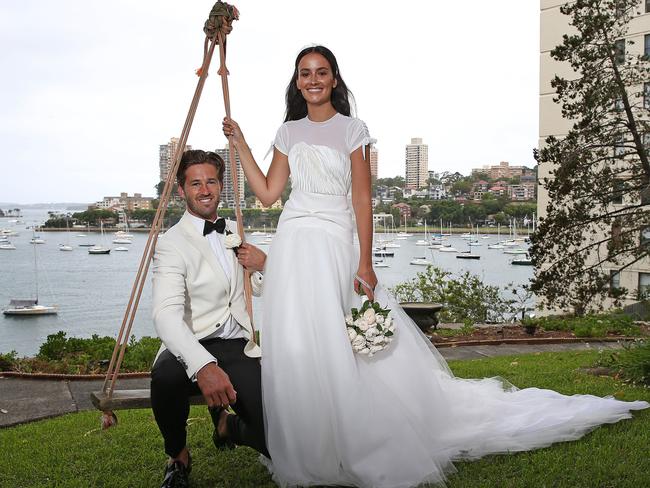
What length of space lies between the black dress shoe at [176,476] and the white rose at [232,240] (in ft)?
3.84

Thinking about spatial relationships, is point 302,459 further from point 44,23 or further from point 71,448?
point 44,23

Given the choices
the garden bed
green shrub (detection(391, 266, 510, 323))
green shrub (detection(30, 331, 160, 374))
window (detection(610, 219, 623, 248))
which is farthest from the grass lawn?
window (detection(610, 219, 623, 248))

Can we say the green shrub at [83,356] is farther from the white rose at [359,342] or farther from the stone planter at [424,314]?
the white rose at [359,342]

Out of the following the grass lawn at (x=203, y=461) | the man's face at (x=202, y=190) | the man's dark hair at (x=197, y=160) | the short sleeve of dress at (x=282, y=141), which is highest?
the short sleeve of dress at (x=282, y=141)

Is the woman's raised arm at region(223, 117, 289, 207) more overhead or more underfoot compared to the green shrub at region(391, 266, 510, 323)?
more overhead

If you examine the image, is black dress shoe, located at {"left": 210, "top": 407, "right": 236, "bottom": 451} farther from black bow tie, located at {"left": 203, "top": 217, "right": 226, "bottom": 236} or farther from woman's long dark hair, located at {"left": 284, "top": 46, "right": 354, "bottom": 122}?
woman's long dark hair, located at {"left": 284, "top": 46, "right": 354, "bottom": 122}

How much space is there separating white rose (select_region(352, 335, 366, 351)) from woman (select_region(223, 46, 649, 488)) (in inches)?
1.9

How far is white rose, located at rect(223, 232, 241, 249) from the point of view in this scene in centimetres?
376

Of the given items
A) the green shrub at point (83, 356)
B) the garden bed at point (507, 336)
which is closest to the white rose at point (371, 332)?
the green shrub at point (83, 356)

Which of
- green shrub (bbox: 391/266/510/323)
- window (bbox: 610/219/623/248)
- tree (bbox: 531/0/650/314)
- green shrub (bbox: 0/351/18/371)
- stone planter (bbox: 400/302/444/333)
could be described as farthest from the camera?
window (bbox: 610/219/623/248)

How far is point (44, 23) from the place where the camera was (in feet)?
146

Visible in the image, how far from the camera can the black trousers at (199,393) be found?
3639 mm

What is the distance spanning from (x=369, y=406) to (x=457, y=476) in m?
0.63

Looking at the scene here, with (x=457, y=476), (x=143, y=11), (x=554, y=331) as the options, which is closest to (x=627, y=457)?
(x=457, y=476)
